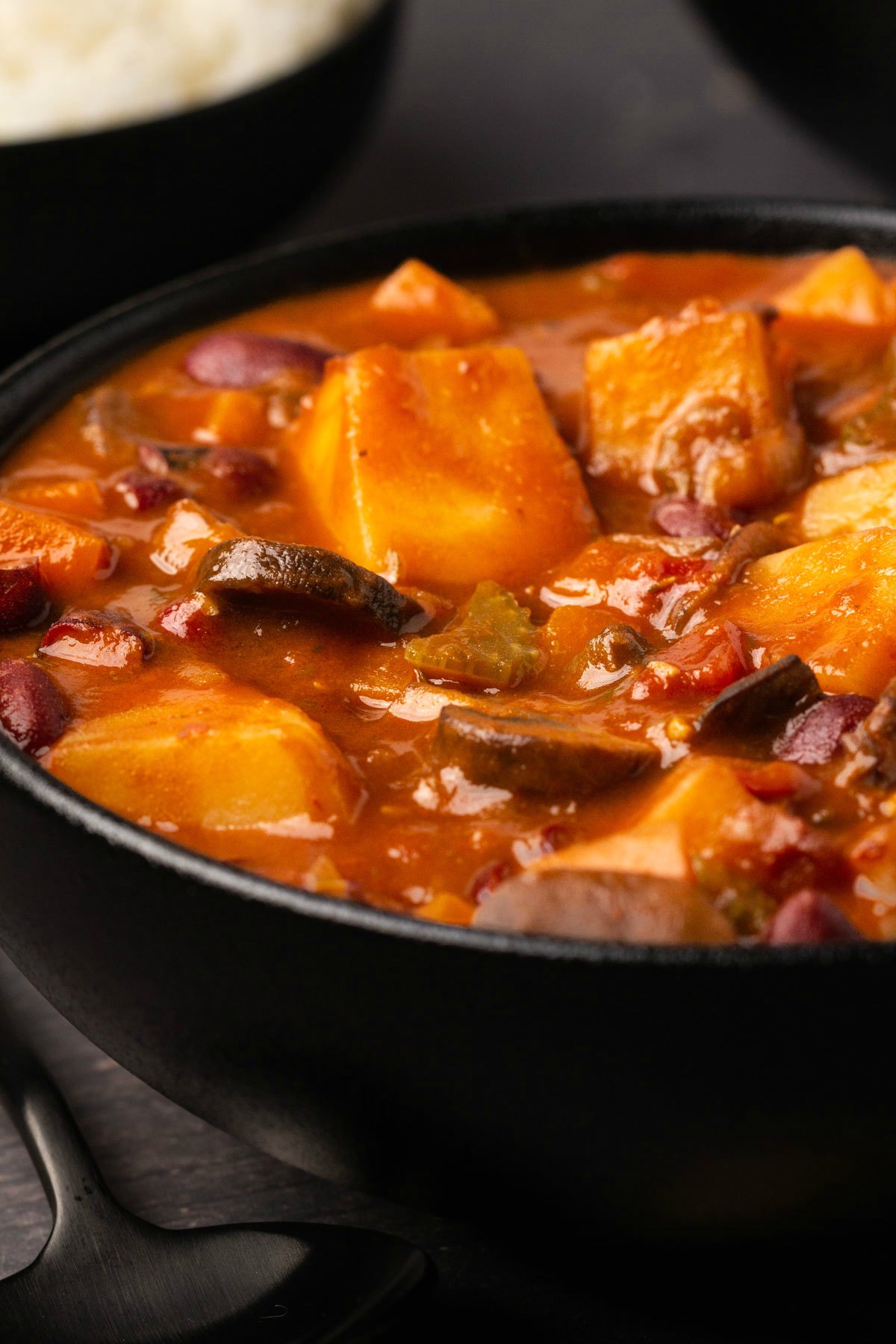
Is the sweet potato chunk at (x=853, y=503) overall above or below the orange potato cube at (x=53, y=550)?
below

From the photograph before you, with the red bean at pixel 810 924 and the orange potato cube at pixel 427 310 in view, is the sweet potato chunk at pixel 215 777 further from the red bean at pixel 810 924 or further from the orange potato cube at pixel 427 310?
the orange potato cube at pixel 427 310

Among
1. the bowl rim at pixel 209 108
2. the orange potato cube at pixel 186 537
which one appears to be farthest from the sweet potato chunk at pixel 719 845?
the bowl rim at pixel 209 108

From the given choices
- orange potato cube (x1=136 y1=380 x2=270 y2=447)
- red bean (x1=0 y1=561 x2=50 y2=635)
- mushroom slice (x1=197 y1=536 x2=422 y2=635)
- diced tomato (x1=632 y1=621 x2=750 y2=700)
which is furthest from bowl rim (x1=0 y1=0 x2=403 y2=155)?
diced tomato (x1=632 y1=621 x2=750 y2=700)

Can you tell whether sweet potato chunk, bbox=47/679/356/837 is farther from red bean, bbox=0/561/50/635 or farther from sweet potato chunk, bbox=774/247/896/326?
sweet potato chunk, bbox=774/247/896/326

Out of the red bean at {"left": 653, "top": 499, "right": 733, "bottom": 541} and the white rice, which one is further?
the white rice

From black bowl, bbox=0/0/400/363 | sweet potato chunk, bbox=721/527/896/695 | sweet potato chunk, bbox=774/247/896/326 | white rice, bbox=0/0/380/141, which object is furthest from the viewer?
white rice, bbox=0/0/380/141
